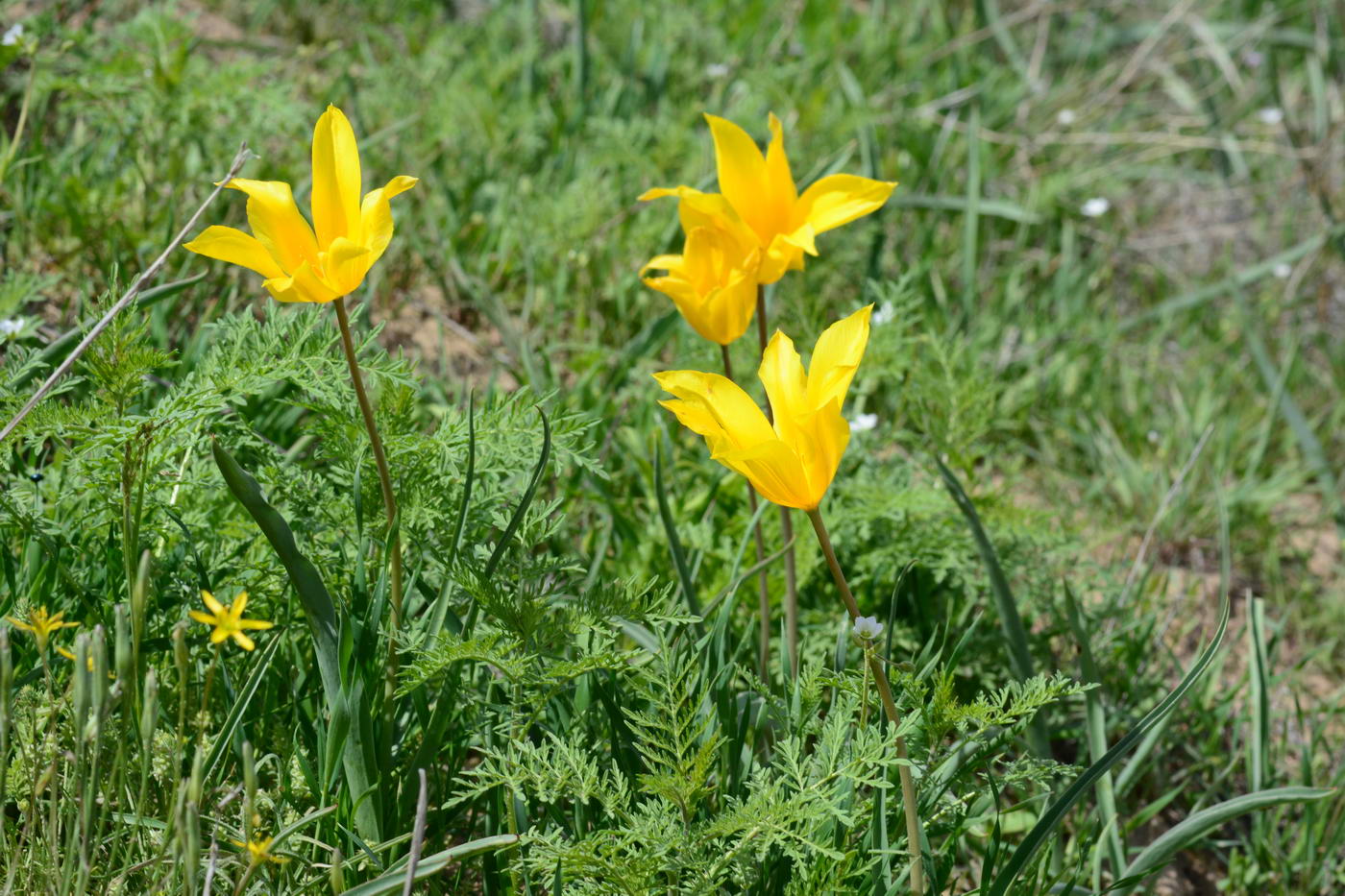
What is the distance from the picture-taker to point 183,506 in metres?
1.60

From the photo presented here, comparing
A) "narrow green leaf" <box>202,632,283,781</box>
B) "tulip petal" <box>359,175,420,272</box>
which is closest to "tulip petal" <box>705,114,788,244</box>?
"tulip petal" <box>359,175,420,272</box>

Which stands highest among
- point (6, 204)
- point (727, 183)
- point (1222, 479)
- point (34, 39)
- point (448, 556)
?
point (34, 39)

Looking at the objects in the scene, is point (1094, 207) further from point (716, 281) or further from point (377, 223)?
point (377, 223)

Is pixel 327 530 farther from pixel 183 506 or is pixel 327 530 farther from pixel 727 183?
pixel 727 183

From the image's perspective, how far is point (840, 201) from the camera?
1540 mm

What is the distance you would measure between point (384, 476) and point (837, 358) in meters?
0.50

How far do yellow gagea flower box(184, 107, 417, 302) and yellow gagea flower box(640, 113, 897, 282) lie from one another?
393 millimetres

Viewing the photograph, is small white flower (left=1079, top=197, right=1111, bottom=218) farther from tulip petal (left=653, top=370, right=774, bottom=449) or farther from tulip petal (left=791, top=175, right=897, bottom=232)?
tulip petal (left=653, top=370, right=774, bottom=449)

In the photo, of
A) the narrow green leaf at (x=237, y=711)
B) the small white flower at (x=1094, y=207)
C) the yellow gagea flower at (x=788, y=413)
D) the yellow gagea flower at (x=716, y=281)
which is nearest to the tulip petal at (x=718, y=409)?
the yellow gagea flower at (x=788, y=413)

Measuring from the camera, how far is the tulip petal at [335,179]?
1239 mm

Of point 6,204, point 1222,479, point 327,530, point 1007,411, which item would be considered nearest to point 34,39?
point 6,204

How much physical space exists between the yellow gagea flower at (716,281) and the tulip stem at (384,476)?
15.7 inches

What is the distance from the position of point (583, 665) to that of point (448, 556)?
200 millimetres

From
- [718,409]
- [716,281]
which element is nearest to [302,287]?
[718,409]
